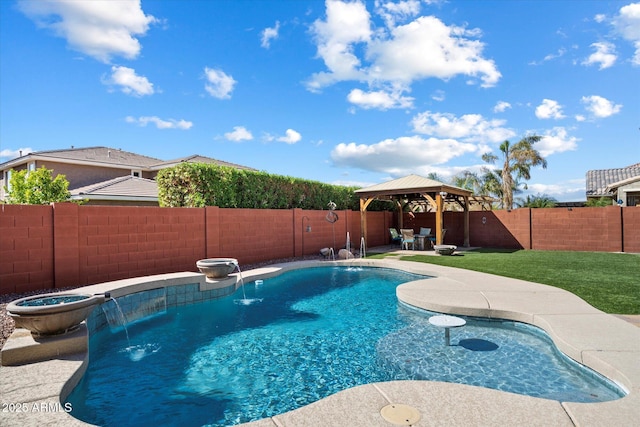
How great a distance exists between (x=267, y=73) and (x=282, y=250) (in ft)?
22.6

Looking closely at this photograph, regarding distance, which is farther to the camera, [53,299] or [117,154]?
[117,154]

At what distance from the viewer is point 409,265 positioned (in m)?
10.5

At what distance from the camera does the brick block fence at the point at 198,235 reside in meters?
6.27

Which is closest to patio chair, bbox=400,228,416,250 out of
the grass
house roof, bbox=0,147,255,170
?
the grass

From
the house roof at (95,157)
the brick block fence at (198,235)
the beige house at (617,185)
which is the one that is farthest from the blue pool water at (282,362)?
the beige house at (617,185)

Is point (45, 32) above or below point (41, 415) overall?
above

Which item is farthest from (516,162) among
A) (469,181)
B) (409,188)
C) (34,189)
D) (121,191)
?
(34,189)

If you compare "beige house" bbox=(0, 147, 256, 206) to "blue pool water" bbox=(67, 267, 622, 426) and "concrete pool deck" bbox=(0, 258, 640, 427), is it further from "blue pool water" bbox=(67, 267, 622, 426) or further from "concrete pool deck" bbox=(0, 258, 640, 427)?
"concrete pool deck" bbox=(0, 258, 640, 427)

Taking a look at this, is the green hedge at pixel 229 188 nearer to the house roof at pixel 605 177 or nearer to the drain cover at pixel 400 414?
the drain cover at pixel 400 414

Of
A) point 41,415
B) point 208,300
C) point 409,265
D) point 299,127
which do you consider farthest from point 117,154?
point 41,415

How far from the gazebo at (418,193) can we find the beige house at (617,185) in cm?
794

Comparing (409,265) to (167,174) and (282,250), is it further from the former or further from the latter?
(167,174)

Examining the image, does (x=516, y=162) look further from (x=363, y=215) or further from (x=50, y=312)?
(x=50, y=312)

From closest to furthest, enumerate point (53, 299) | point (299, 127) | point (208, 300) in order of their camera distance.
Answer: point (53, 299) < point (208, 300) < point (299, 127)
